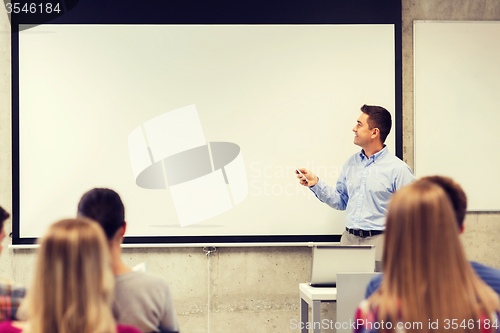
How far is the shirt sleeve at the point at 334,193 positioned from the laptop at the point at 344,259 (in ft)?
2.54

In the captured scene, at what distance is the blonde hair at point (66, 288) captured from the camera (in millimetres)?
857

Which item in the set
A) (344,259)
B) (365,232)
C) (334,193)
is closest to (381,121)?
(334,193)

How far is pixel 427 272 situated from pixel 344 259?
43.2 inches

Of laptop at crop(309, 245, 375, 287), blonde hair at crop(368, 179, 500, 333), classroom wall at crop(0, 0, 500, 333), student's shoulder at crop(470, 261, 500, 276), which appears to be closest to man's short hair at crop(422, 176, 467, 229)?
student's shoulder at crop(470, 261, 500, 276)

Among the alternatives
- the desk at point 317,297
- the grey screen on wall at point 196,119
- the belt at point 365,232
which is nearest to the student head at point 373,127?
the grey screen on wall at point 196,119

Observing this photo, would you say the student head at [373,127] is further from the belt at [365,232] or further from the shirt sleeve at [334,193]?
the belt at [365,232]

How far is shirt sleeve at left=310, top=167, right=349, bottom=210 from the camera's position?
2.69 metres

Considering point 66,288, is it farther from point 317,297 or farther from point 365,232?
point 365,232

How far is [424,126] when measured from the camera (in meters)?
3.05

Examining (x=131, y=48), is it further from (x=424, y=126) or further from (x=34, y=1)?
(x=424, y=126)

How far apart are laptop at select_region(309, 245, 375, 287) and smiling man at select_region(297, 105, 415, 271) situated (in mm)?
570

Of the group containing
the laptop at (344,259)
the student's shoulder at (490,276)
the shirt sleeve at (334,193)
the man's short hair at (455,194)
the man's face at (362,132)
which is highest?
the man's face at (362,132)

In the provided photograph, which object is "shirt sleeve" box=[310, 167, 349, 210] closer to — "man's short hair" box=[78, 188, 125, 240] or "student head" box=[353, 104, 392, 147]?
"student head" box=[353, 104, 392, 147]

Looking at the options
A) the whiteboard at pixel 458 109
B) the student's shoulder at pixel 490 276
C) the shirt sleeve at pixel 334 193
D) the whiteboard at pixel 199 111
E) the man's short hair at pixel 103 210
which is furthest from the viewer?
the whiteboard at pixel 458 109
